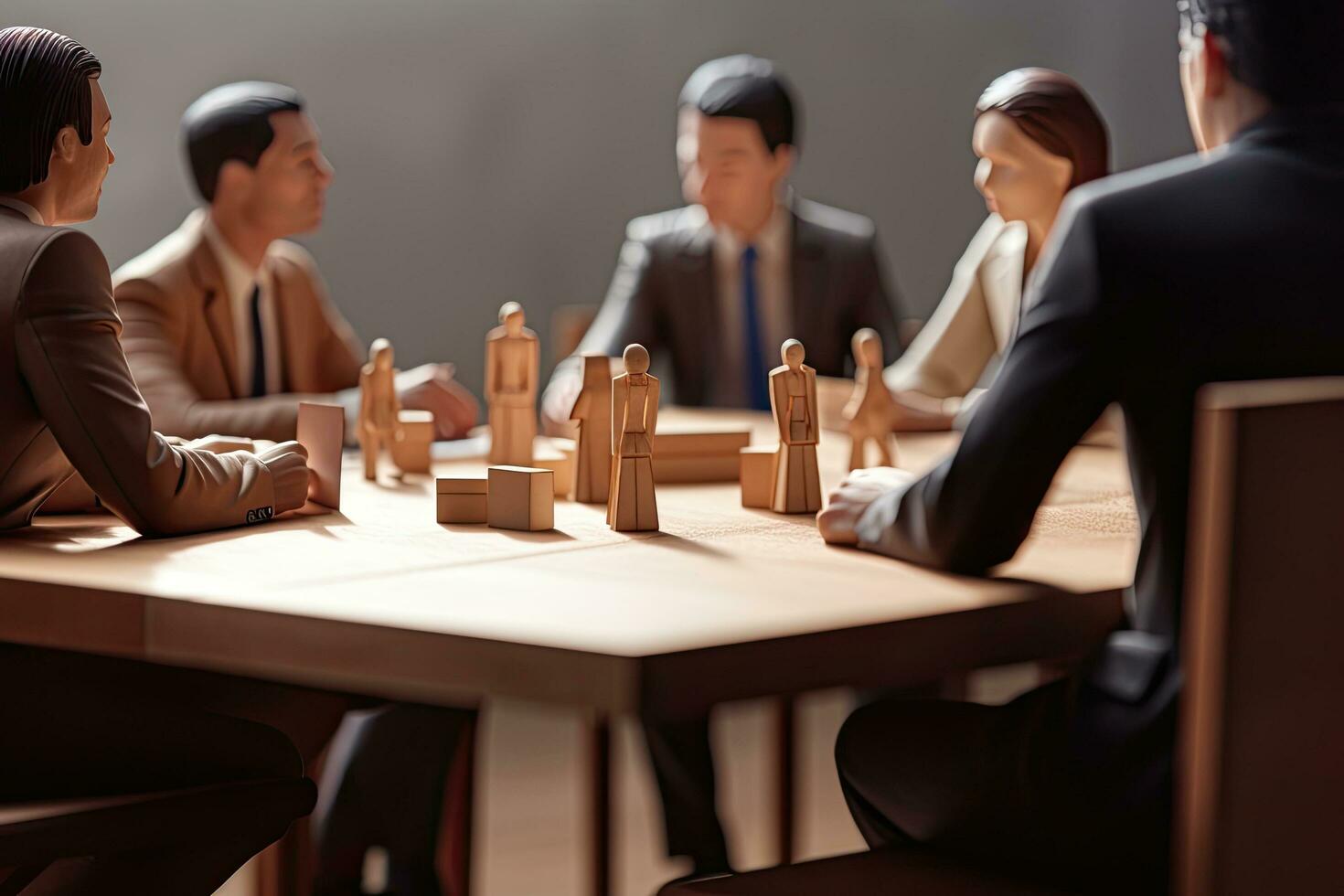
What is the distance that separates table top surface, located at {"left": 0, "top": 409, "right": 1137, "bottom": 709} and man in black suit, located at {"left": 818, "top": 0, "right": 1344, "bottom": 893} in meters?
0.16

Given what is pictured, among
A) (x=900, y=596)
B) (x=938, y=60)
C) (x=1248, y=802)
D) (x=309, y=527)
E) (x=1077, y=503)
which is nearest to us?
(x=1248, y=802)

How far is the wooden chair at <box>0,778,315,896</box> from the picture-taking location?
63.4 inches

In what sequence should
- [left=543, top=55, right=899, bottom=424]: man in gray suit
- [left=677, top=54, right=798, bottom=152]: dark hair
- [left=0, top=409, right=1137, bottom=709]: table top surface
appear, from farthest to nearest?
[left=543, top=55, right=899, bottom=424]: man in gray suit
[left=677, top=54, right=798, bottom=152]: dark hair
[left=0, top=409, right=1137, bottom=709]: table top surface

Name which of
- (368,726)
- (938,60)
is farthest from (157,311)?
(938,60)

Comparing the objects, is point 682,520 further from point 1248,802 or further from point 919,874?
point 1248,802

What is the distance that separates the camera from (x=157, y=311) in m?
2.91

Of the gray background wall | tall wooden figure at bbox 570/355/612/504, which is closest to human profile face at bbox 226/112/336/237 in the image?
tall wooden figure at bbox 570/355/612/504

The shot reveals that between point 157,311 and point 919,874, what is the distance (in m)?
1.90

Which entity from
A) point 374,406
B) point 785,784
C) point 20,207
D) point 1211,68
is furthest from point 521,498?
point 785,784

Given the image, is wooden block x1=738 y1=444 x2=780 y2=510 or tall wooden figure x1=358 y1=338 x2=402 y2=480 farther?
tall wooden figure x1=358 y1=338 x2=402 y2=480

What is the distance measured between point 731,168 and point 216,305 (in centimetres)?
138

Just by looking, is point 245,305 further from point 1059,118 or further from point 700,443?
point 1059,118

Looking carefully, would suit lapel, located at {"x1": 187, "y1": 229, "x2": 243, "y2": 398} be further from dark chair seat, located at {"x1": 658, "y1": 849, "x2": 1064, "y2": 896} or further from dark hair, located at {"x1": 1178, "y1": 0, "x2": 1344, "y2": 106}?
dark hair, located at {"x1": 1178, "y1": 0, "x2": 1344, "y2": 106}

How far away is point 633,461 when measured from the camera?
2.12 m
